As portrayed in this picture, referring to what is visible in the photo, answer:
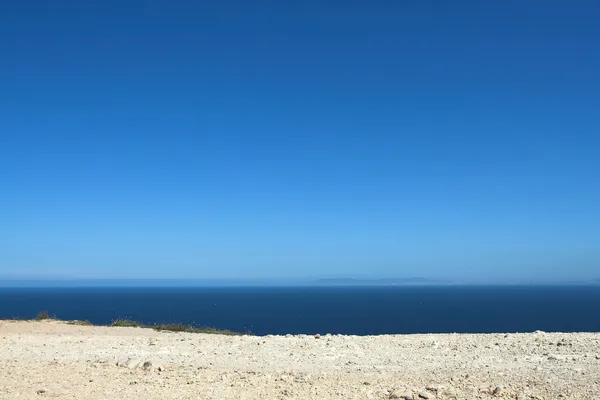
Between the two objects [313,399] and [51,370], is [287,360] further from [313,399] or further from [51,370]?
[51,370]

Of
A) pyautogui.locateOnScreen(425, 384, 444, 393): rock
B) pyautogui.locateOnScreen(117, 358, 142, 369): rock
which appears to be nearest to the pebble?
pyautogui.locateOnScreen(425, 384, 444, 393): rock

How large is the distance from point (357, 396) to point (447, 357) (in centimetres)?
460

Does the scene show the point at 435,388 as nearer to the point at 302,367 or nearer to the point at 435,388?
the point at 435,388

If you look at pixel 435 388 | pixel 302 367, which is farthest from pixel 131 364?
pixel 435 388

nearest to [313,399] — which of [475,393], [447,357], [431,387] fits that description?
[431,387]

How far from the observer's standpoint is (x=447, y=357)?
13078mm

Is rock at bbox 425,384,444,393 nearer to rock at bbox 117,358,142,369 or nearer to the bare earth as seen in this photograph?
the bare earth

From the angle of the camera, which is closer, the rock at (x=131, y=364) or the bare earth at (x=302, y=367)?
the bare earth at (x=302, y=367)

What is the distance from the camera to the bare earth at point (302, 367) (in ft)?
31.4

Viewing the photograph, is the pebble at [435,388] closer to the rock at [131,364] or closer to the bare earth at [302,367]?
the bare earth at [302,367]

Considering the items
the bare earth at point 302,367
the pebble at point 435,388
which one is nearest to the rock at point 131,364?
the bare earth at point 302,367

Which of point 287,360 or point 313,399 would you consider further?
point 287,360

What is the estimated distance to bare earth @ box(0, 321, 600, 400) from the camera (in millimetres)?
9578

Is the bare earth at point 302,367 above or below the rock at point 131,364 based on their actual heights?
below
